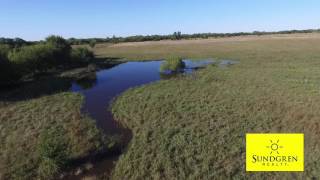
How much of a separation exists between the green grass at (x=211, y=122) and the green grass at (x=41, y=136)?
3.11m

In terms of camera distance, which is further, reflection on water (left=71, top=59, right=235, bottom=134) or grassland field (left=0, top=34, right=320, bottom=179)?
reflection on water (left=71, top=59, right=235, bottom=134)

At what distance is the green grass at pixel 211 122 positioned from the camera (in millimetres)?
13758

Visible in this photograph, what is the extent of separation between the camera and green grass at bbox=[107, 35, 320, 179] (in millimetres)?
13758

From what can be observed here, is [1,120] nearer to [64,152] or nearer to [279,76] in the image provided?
[64,152]

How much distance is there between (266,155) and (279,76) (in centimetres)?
2226

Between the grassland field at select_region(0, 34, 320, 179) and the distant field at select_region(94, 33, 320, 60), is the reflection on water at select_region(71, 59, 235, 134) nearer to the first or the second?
the grassland field at select_region(0, 34, 320, 179)

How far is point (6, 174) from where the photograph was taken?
13984mm

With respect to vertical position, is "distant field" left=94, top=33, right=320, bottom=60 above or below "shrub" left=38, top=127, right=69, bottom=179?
above

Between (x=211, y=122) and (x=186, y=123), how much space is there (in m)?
1.80

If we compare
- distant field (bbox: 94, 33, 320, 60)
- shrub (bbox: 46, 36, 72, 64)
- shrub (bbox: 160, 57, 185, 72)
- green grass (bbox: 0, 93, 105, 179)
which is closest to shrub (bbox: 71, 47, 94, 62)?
shrub (bbox: 46, 36, 72, 64)

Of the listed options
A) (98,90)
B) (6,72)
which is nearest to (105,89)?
(98,90)

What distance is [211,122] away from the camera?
19109mm

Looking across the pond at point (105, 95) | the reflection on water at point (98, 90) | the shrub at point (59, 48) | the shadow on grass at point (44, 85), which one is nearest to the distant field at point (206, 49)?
the shrub at point (59, 48)

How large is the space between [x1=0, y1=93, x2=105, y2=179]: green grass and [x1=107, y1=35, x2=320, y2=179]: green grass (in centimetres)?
311
